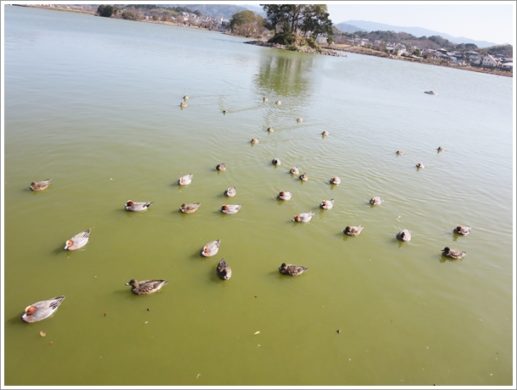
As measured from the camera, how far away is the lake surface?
29.3 feet

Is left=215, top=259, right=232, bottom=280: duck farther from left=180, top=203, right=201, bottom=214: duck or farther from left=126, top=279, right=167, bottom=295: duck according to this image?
left=180, top=203, right=201, bottom=214: duck

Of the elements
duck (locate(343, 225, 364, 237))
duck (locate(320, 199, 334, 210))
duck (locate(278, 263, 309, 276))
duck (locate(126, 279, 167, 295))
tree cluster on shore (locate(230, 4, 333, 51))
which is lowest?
duck (locate(126, 279, 167, 295))

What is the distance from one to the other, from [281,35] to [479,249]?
90160 mm

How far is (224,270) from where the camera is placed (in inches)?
439

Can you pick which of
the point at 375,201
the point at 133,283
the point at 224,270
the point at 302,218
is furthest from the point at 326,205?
the point at 133,283

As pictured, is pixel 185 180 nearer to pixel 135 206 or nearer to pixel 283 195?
pixel 135 206

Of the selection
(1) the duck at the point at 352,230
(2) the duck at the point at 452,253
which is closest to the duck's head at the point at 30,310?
(1) the duck at the point at 352,230

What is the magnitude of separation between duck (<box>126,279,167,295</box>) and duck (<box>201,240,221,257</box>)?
1823 millimetres

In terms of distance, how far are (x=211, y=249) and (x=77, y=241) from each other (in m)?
4.00

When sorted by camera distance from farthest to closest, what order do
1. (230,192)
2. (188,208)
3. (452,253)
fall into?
(230,192) → (188,208) → (452,253)

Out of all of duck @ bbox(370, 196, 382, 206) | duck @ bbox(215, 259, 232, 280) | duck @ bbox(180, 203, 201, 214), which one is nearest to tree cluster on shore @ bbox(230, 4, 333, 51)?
duck @ bbox(370, 196, 382, 206)

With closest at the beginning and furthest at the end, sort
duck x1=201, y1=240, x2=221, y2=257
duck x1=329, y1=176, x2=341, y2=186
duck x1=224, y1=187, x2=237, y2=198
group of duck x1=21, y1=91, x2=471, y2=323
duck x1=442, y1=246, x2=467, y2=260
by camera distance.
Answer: group of duck x1=21, y1=91, x2=471, y2=323
duck x1=201, y1=240, x2=221, y2=257
duck x1=442, y1=246, x2=467, y2=260
duck x1=224, y1=187, x2=237, y2=198
duck x1=329, y1=176, x2=341, y2=186

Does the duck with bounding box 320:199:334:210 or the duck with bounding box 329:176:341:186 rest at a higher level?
the duck with bounding box 329:176:341:186

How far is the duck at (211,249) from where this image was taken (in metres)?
11.9
